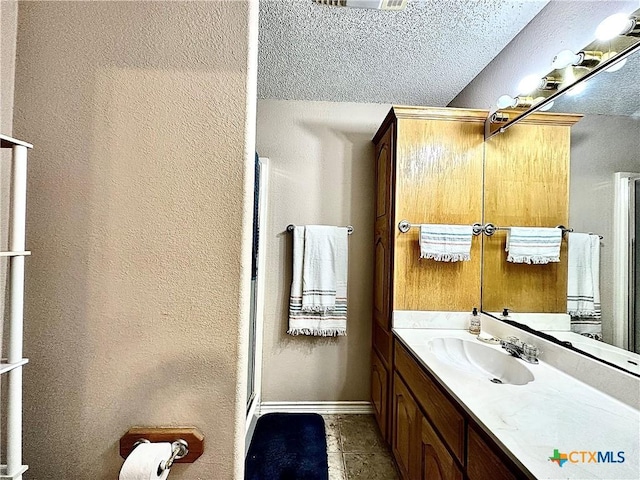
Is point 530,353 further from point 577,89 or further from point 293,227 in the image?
point 293,227

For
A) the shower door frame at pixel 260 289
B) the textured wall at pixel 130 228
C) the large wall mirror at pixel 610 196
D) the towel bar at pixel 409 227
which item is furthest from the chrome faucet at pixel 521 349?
the shower door frame at pixel 260 289

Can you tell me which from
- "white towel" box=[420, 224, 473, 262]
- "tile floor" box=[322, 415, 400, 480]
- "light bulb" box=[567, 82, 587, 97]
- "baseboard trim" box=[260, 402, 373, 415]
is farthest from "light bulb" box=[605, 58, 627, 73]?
"baseboard trim" box=[260, 402, 373, 415]

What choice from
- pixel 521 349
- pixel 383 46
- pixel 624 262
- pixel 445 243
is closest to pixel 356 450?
pixel 521 349

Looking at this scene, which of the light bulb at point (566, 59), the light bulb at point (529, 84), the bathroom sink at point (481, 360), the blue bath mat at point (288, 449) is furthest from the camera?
the blue bath mat at point (288, 449)

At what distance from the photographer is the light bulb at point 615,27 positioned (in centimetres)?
100

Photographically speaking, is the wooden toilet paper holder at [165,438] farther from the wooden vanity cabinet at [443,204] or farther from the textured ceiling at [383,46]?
the textured ceiling at [383,46]

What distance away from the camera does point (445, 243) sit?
5.91 feet

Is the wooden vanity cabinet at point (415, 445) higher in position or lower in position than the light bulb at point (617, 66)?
lower

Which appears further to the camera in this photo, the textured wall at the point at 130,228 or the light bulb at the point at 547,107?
the light bulb at the point at 547,107

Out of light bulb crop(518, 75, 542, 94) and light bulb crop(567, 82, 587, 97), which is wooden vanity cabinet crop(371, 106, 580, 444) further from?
light bulb crop(567, 82, 587, 97)

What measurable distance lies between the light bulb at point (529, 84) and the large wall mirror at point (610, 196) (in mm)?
198

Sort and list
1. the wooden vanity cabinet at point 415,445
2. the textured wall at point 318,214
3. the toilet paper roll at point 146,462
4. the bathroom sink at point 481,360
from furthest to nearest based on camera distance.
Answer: the textured wall at point 318,214
the bathroom sink at point 481,360
the wooden vanity cabinet at point 415,445
the toilet paper roll at point 146,462

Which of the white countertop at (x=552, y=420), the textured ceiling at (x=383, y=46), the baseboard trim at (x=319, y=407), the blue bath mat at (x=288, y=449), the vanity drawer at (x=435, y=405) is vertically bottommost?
the blue bath mat at (x=288, y=449)

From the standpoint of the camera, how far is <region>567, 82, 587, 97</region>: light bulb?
3.98 feet
